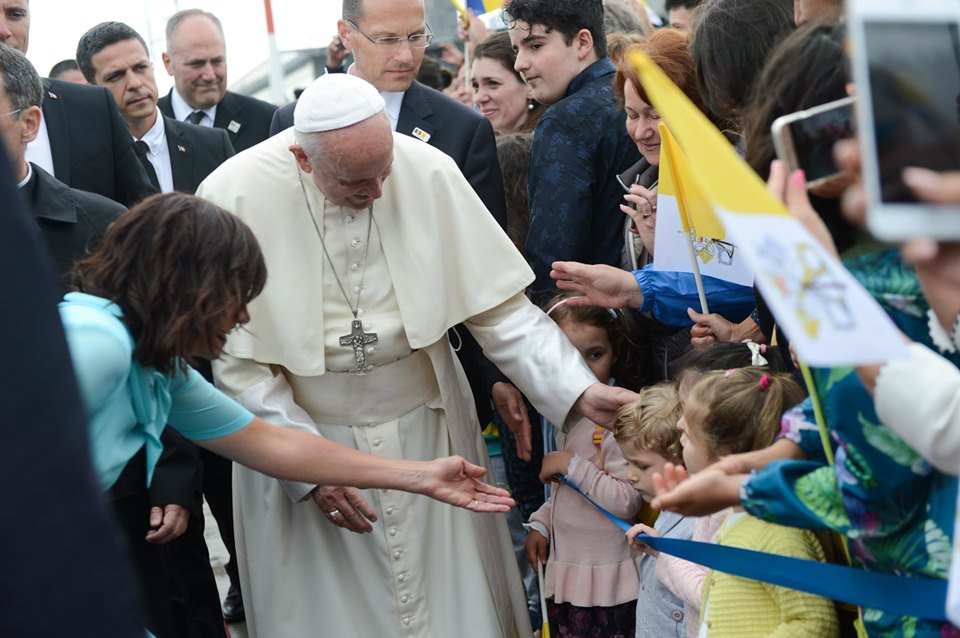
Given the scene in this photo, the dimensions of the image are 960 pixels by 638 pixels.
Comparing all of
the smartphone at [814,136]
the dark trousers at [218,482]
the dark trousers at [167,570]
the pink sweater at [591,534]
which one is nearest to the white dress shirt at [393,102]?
the dark trousers at [218,482]

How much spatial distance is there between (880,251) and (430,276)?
2.21 meters

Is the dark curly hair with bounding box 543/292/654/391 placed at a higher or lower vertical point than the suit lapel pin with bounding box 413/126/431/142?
lower

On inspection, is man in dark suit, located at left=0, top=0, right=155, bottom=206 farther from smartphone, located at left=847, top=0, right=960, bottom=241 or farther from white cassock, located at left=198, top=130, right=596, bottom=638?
smartphone, located at left=847, top=0, right=960, bottom=241

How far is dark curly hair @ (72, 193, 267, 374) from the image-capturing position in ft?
10.0

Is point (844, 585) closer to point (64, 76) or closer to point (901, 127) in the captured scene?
point (901, 127)

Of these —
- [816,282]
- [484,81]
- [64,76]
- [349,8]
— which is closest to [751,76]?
[816,282]

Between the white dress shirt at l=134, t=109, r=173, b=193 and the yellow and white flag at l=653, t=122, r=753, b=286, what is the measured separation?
3134 millimetres

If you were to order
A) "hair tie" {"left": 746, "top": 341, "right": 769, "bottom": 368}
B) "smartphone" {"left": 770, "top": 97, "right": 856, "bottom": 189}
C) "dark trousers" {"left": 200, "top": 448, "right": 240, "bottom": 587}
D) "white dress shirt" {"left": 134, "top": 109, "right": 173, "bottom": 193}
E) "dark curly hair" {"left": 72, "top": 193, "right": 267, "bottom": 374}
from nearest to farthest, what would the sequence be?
1. "smartphone" {"left": 770, "top": 97, "right": 856, "bottom": 189}
2. "dark curly hair" {"left": 72, "top": 193, "right": 267, "bottom": 374}
3. "hair tie" {"left": 746, "top": 341, "right": 769, "bottom": 368}
4. "dark trousers" {"left": 200, "top": 448, "right": 240, "bottom": 587}
5. "white dress shirt" {"left": 134, "top": 109, "right": 173, "bottom": 193}

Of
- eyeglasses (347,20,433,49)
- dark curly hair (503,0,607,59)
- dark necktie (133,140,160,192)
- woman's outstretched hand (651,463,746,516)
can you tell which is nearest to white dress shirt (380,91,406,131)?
eyeglasses (347,20,433,49)

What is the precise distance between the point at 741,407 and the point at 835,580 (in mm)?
932

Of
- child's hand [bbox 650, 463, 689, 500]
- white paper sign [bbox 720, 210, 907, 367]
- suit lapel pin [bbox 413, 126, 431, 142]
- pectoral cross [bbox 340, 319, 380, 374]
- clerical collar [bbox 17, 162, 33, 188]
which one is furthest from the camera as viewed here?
suit lapel pin [bbox 413, 126, 431, 142]

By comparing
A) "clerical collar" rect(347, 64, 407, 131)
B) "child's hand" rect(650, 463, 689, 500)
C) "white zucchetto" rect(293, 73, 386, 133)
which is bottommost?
"clerical collar" rect(347, 64, 407, 131)

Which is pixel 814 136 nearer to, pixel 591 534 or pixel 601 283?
pixel 601 283

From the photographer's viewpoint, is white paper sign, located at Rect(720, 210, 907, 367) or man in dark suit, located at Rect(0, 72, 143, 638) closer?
man in dark suit, located at Rect(0, 72, 143, 638)
